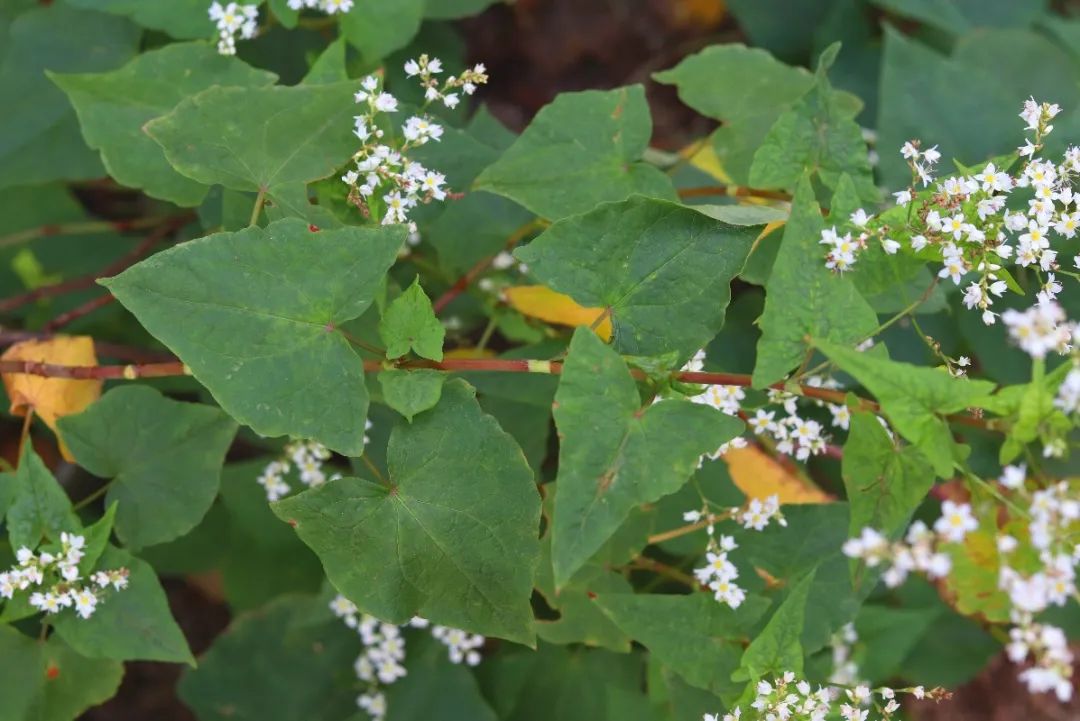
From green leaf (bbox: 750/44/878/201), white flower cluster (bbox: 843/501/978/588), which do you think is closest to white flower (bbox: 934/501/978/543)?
white flower cluster (bbox: 843/501/978/588)

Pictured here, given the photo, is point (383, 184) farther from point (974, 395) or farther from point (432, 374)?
point (974, 395)

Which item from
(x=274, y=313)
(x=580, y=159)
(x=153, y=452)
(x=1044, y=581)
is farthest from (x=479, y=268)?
(x=1044, y=581)

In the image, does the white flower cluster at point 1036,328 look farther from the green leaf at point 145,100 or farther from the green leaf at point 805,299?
the green leaf at point 145,100

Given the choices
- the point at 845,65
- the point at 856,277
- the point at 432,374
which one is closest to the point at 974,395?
the point at 856,277

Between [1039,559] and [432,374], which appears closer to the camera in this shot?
[1039,559]

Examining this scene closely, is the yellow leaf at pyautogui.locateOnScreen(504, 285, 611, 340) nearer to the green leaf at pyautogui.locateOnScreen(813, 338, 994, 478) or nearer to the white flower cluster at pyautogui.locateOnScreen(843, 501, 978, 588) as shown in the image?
the green leaf at pyautogui.locateOnScreen(813, 338, 994, 478)

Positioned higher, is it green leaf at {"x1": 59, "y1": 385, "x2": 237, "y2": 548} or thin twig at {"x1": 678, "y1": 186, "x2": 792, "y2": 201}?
thin twig at {"x1": 678, "y1": 186, "x2": 792, "y2": 201}
